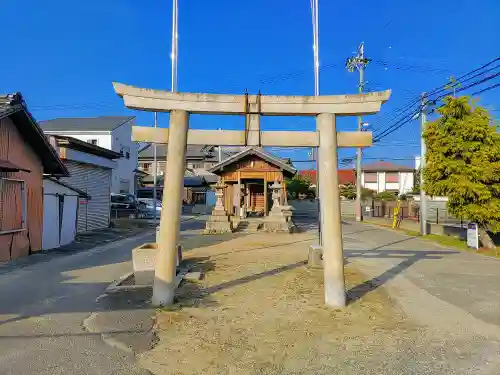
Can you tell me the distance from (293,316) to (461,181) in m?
11.1

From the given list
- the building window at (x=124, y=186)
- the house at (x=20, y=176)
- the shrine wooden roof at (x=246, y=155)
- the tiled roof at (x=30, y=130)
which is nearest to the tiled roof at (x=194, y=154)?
the building window at (x=124, y=186)

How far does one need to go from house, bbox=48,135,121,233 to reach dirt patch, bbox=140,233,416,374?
12.3 meters

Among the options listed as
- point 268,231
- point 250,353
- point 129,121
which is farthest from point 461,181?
point 129,121

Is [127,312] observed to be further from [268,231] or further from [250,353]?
[268,231]

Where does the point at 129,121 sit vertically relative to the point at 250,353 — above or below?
above

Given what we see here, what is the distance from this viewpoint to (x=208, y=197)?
50.5m

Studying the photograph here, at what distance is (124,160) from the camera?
42.4m

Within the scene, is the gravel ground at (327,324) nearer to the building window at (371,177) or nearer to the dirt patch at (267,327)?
the dirt patch at (267,327)

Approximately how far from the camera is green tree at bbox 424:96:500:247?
14.9 meters

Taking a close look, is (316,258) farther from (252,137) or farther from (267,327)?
(267,327)

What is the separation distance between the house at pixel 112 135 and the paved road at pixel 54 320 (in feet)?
94.1

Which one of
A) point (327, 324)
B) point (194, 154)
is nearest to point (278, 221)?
point (327, 324)

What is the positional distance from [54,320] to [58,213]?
33.9 feet

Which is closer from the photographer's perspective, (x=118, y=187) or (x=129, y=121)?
(x=118, y=187)
